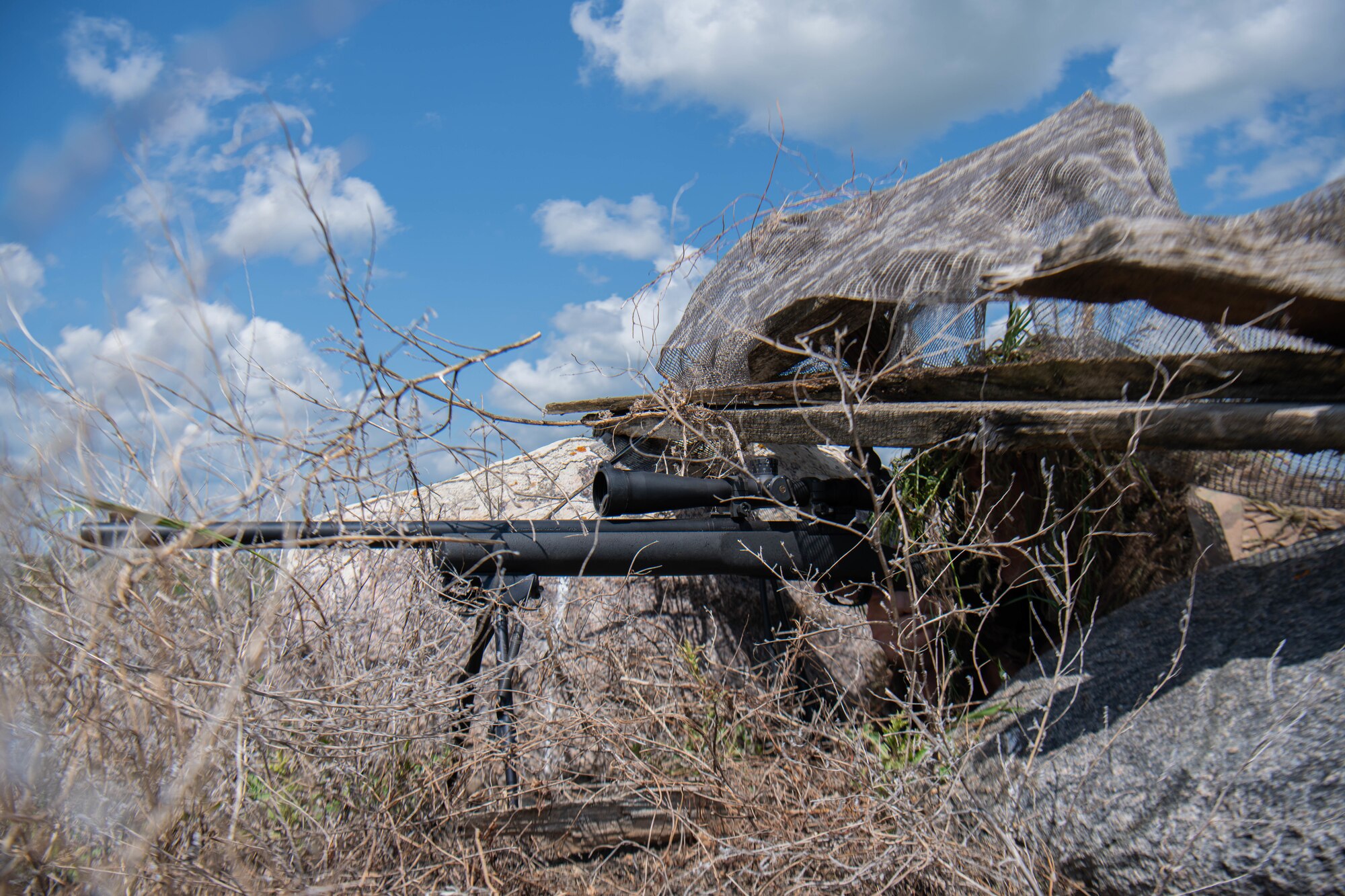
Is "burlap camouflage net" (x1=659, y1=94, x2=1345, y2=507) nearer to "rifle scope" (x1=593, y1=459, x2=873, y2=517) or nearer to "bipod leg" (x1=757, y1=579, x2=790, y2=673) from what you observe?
"rifle scope" (x1=593, y1=459, x2=873, y2=517)

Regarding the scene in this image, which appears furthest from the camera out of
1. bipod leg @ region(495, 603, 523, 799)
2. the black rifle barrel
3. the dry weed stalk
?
the black rifle barrel

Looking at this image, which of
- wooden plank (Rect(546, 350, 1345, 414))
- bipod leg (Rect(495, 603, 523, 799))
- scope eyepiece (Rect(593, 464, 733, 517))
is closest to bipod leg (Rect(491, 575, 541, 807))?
bipod leg (Rect(495, 603, 523, 799))

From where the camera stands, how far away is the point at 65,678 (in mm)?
1906

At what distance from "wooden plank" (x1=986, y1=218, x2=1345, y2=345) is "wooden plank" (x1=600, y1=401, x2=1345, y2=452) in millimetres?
257

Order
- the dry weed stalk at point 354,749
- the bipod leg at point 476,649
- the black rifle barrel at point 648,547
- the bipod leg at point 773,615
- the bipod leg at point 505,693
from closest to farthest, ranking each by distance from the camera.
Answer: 1. the dry weed stalk at point 354,749
2. the bipod leg at point 505,693
3. the bipod leg at point 476,649
4. the black rifle barrel at point 648,547
5. the bipod leg at point 773,615

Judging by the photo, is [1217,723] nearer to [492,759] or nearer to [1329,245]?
[1329,245]

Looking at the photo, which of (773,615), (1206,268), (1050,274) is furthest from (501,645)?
(1206,268)

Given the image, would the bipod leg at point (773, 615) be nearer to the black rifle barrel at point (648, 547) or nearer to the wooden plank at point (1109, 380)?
the black rifle barrel at point (648, 547)

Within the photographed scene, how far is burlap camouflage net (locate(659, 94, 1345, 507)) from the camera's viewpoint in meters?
1.94

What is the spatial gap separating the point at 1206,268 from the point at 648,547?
2.31 metres

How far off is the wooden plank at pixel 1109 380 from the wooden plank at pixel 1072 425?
74 mm

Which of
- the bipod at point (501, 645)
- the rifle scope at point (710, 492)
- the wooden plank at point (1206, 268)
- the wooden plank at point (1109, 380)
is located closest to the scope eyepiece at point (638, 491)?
the rifle scope at point (710, 492)

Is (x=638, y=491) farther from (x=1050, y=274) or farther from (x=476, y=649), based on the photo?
(x=1050, y=274)

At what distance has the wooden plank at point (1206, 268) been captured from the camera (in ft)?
6.20
